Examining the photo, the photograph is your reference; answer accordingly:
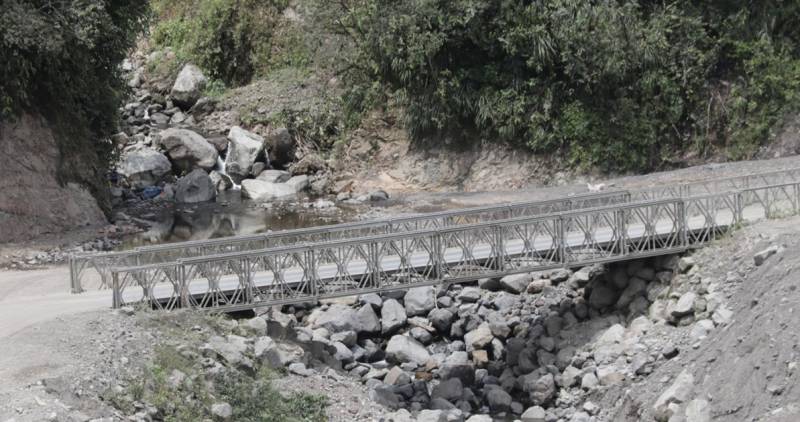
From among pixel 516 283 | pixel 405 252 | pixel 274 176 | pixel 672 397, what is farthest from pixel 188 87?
pixel 672 397

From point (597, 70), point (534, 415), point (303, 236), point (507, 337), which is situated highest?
point (597, 70)

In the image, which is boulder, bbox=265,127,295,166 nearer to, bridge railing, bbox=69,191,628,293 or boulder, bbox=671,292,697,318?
bridge railing, bbox=69,191,628,293

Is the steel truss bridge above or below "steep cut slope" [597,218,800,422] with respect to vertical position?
above

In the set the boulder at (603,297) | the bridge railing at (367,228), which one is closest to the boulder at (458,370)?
the bridge railing at (367,228)

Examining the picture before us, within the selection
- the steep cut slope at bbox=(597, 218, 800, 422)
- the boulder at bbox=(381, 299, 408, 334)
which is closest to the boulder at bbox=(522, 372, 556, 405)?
the steep cut slope at bbox=(597, 218, 800, 422)

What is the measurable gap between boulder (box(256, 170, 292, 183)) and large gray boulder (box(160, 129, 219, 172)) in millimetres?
1982

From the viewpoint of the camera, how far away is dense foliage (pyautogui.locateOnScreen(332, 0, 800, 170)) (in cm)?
3925

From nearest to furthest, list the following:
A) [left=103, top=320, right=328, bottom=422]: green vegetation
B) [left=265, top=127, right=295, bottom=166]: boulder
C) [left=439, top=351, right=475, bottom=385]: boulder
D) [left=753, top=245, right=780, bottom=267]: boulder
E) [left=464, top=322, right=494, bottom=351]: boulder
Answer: [left=103, top=320, right=328, bottom=422]: green vegetation
[left=753, top=245, right=780, bottom=267]: boulder
[left=439, top=351, right=475, bottom=385]: boulder
[left=464, top=322, right=494, bottom=351]: boulder
[left=265, top=127, right=295, bottom=166]: boulder

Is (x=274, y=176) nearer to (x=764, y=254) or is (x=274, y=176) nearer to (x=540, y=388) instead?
(x=540, y=388)

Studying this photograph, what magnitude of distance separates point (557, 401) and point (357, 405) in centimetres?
446

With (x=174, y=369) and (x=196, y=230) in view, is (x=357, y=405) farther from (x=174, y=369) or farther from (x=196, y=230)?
(x=196, y=230)

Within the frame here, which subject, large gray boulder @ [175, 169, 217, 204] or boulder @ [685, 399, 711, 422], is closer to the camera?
boulder @ [685, 399, 711, 422]

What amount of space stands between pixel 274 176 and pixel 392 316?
17.4 metres

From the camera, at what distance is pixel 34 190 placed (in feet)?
112
